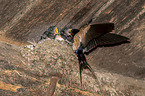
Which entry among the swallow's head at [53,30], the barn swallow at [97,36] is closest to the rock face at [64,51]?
the swallow's head at [53,30]

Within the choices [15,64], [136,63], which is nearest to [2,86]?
[15,64]

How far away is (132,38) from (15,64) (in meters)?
1.68

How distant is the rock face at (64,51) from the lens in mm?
1640

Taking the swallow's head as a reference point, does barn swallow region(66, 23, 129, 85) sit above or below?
below

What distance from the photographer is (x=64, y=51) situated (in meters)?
2.34

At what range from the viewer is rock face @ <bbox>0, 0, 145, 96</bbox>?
164 cm

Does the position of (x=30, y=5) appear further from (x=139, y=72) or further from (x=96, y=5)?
(x=139, y=72)

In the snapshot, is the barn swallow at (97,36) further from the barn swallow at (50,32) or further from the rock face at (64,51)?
the barn swallow at (50,32)

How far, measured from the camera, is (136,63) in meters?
2.35

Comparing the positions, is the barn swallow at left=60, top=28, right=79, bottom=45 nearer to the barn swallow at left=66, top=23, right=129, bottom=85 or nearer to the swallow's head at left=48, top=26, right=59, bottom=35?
the swallow's head at left=48, top=26, right=59, bottom=35

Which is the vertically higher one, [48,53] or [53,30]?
[53,30]

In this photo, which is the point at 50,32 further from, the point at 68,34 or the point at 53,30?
the point at 68,34

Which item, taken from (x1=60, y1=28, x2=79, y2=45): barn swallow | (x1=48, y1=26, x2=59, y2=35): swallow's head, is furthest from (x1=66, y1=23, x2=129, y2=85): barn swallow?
(x1=48, y1=26, x2=59, y2=35): swallow's head

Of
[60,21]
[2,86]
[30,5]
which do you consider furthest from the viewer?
[60,21]
